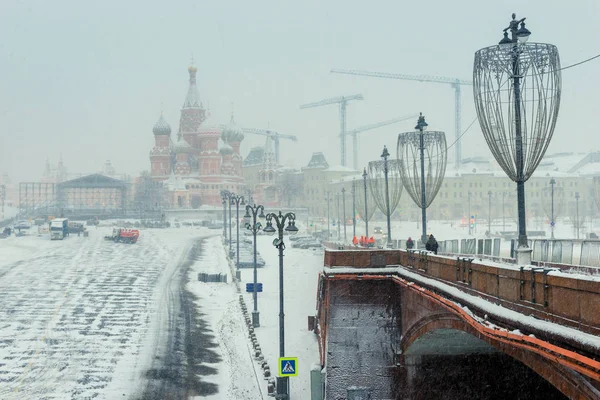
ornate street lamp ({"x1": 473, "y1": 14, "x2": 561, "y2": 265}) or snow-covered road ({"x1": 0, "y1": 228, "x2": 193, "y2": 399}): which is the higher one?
ornate street lamp ({"x1": 473, "y1": 14, "x2": 561, "y2": 265})

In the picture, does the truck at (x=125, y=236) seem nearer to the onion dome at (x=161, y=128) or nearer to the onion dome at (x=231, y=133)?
the onion dome at (x=161, y=128)

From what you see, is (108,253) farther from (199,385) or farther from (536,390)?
(536,390)

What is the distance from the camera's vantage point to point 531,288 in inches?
541

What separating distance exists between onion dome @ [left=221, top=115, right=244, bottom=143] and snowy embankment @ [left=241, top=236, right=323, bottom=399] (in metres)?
103

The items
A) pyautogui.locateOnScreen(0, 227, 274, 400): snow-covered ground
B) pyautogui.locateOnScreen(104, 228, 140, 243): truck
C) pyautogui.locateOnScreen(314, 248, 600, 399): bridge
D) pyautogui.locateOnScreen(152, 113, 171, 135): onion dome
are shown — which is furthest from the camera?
pyautogui.locateOnScreen(152, 113, 171, 135): onion dome

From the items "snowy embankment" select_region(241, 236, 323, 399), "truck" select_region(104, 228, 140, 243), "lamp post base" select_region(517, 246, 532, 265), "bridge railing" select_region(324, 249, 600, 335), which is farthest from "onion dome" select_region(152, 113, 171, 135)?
"lamp post base" select_region(517, 246, 532, 265)

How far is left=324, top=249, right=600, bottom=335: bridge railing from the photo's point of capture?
11.6m

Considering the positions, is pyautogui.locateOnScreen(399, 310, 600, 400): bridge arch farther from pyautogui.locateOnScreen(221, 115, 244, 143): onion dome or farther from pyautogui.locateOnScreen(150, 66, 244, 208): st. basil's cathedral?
pyautogui.locateOnScreen(221, 115, 244, 143): onion dome

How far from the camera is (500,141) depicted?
816 inches

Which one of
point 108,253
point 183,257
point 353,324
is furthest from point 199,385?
point 108,253

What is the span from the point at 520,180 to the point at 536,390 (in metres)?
8.73

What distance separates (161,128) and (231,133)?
1680cm

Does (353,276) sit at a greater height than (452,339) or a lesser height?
greater

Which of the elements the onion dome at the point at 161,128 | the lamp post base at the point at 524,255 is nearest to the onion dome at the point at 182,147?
the onion dome at the point at 161,128
